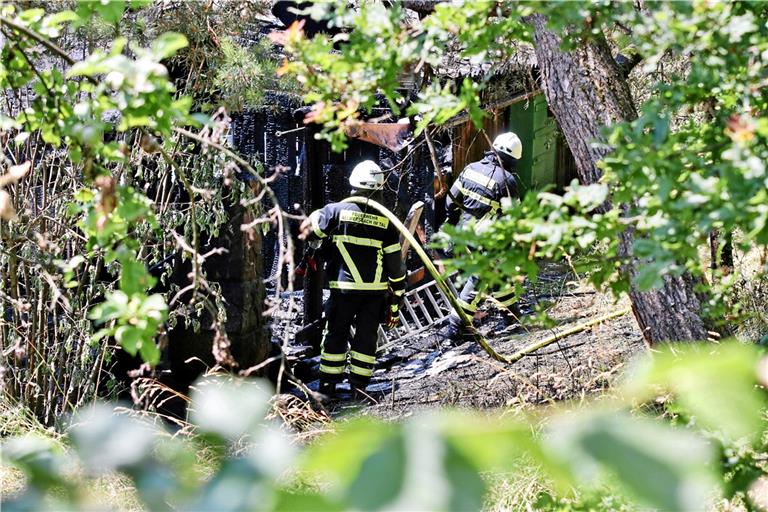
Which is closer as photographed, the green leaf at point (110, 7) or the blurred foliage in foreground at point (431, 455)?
the blurred foliage in foreground at point (431, 455)

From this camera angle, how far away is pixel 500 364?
261 inches

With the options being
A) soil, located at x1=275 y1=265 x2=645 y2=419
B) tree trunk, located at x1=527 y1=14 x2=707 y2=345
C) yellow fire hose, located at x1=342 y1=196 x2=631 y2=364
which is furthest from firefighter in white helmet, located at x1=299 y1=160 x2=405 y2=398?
tree trunk, located at x1=527 y1=14 x2=707 y2=345

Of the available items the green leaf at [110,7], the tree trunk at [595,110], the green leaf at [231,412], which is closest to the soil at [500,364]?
the tree trunk at [595,110]

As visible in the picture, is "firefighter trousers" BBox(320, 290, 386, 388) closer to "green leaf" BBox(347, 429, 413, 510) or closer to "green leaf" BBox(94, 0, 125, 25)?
"green leaf" BBox(94, 0, 125, 25)

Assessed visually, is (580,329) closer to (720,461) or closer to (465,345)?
(465,345)

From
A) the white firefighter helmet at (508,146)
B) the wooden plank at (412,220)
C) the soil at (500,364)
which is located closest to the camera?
the soil at (500,364)

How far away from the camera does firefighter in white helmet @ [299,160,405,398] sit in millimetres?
6598

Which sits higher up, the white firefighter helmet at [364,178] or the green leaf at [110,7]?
the green leaf at [110,7]

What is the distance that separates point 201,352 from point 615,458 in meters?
6.02

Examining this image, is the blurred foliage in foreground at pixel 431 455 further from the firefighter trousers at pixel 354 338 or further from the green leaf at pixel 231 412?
the firefighter trousers at pixel 354 338

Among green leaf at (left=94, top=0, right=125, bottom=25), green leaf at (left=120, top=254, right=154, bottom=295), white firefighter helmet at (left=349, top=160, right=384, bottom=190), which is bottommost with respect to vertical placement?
white firefighter helmet at (left=349, top=160, right=384, bottom=190)

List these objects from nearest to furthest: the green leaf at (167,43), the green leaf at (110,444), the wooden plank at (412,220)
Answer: the green leaf at (110,444), the green leaf at (167,43), the wooden plank at (412,220)

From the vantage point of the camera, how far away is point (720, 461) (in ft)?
6.22

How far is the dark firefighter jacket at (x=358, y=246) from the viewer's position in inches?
258
